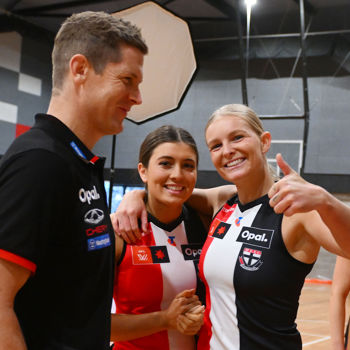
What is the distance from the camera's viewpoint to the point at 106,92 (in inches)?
50.7

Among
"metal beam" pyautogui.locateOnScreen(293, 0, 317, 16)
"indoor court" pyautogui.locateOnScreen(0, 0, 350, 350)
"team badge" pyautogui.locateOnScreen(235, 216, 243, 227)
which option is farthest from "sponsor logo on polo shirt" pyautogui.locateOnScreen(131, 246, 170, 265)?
"metal beam" pyautogui.locateOnScreen(293, 0, 317, 16)

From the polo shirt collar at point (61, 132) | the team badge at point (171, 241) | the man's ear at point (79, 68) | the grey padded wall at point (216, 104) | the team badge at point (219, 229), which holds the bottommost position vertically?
the team badge at point (171, 241)

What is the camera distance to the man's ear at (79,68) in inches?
50.0

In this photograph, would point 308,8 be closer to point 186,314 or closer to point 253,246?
point 253,246

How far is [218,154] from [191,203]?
0.45m

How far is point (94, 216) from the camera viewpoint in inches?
48.4

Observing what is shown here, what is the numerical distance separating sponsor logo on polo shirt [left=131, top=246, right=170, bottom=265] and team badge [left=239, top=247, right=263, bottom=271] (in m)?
0.41

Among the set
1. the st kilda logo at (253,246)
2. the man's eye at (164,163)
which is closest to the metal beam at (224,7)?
the man's eye at (164,163)

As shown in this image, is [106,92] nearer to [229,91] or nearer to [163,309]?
[163,309]

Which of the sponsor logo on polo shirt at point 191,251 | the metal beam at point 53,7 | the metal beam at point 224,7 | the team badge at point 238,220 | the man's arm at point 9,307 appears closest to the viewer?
the man's arm at point 9,307

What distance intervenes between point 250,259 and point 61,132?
3.05 feet

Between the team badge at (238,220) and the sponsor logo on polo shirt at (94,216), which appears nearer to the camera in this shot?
the sponsor logo on polo shirt at (94,216)

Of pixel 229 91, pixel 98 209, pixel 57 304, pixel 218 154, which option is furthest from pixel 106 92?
pixel 229 91

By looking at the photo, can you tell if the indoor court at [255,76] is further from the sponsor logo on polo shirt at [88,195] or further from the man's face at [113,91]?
the sponsor logo on polo shirt at [88,195]
